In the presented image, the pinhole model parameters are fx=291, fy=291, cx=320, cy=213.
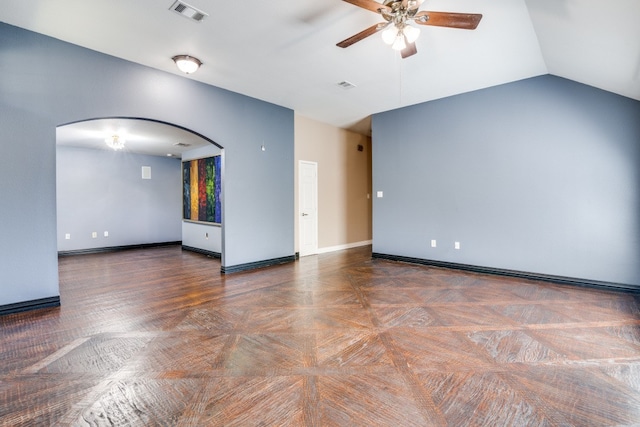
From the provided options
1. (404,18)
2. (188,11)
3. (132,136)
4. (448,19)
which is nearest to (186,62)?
(188,11)

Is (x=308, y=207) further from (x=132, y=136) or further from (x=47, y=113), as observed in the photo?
(x=47, y=113)

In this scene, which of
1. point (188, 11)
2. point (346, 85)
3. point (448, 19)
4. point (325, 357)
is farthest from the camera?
point (346, 85)

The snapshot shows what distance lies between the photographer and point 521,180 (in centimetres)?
445

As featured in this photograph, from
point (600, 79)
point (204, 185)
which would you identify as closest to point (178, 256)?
point (204, 185)

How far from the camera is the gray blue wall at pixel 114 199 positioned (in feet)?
23.1

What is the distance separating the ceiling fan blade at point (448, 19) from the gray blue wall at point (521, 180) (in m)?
2.72

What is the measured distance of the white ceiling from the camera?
2693 millimetres

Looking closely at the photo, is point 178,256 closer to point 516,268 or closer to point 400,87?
point 400,87

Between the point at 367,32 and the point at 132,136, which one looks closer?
the point at 367,32

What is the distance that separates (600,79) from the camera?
359cm

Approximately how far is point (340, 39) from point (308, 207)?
3658mm

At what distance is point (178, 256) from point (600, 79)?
7.77 meters

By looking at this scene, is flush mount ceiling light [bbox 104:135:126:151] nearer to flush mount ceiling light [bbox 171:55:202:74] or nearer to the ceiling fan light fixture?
flush mount ceiling light [bbox 171:55:202:74]

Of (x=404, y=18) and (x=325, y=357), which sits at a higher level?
(x=404, y=18)
